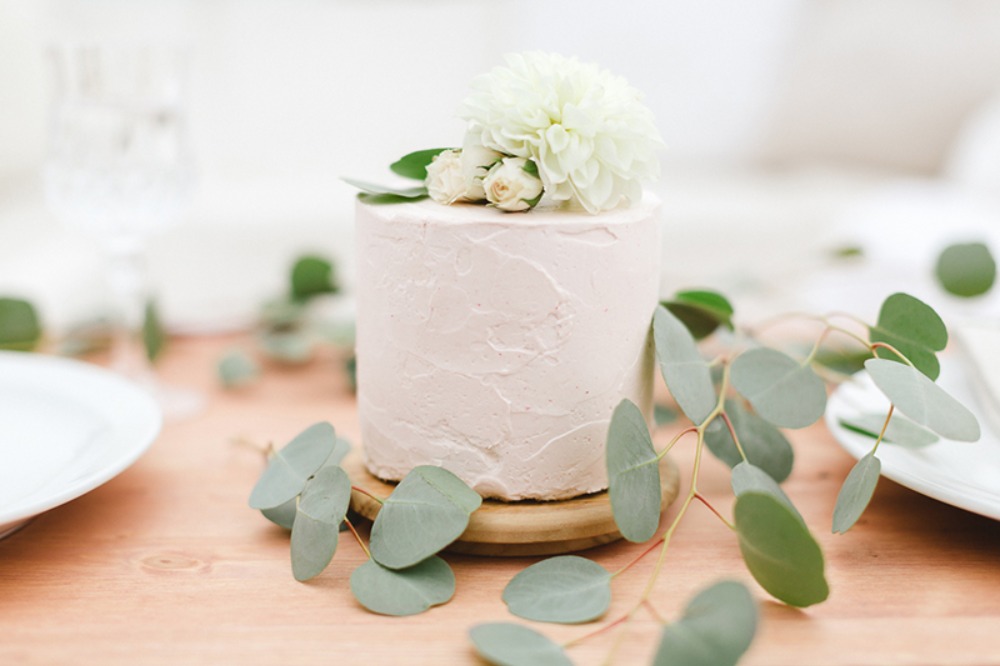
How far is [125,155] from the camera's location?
0.86m

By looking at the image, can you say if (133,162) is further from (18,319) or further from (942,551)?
(942,551)

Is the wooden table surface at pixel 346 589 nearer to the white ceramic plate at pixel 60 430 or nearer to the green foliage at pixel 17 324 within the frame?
the white ceramic plate at pixel 60 430

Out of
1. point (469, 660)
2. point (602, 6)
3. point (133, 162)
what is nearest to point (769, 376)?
point (469, 660)

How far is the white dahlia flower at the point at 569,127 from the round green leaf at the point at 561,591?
19 cm

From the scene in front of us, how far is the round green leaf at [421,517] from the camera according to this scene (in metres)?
0.49

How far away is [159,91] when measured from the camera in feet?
2.91

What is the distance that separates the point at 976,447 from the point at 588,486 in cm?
26

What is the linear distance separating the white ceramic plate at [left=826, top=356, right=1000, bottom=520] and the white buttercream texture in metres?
0.16

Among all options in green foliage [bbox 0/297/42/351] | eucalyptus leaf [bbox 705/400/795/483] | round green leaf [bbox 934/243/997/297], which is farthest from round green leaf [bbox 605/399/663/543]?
green foliage [bbox 0/297/42/351]

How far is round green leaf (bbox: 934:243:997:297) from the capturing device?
2.61ft

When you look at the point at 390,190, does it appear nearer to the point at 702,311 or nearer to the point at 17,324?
the point at 702,311

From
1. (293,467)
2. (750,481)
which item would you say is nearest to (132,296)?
(293,467)

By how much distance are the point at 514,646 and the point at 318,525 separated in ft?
0.45

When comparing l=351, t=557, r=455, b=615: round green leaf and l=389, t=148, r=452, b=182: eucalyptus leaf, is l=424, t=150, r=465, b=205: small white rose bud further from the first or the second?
l=351, t=557, r=455, b=615: round green leaf
